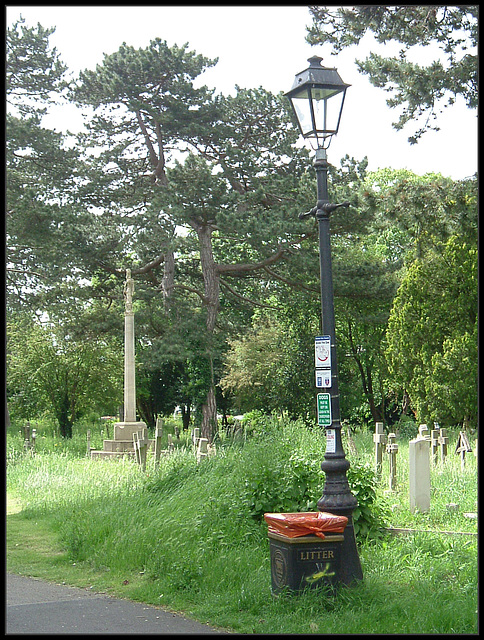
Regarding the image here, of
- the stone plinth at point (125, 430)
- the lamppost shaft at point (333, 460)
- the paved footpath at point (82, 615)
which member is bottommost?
the paved footpath at point (82, 615)

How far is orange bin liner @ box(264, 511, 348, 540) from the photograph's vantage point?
6801 millimetres

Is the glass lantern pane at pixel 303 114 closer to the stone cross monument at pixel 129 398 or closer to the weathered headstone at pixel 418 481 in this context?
the weathered headstone at pixel 418 481

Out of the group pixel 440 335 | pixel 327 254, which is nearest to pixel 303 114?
pixel 327 254

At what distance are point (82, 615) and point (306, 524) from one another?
7.13 ft

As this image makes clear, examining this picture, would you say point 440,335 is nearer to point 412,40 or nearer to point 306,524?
point 412,40

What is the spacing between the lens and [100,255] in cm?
2675

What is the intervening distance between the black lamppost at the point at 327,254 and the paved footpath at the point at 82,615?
5.88ft

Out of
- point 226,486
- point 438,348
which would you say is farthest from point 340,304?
point 226,486

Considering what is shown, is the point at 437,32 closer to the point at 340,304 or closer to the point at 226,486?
the point at 226,486

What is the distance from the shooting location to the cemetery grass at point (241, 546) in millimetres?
6527

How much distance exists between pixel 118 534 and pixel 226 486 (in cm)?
144

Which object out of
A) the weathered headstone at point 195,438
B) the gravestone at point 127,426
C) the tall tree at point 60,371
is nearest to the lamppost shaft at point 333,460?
the weathered headstone at point 195,438

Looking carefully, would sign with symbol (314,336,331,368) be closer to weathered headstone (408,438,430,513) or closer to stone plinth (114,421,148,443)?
weathered headstone (408,438,430,513)

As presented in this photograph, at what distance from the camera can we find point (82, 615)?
6910 mm
